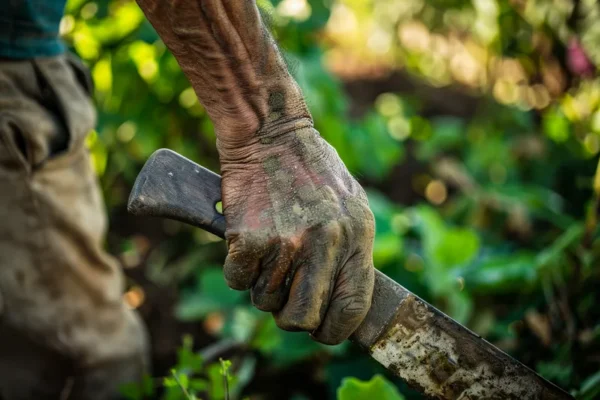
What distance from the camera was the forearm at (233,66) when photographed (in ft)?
3.80

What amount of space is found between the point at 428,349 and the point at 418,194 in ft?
8.00

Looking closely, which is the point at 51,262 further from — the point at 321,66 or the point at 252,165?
the point at 321,66

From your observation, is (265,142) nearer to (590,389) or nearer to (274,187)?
(274,187)

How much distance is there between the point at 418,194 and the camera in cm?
371

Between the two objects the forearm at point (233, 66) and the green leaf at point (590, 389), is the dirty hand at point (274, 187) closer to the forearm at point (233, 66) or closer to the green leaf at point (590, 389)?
the forearm at point (233, 66)

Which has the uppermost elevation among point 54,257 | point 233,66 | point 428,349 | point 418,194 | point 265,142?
point 233,66

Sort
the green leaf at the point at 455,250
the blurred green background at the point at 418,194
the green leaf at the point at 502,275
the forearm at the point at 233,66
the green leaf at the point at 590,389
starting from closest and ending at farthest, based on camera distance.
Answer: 1. the forearm at the point at 233,66
2. the green leaf at the point at 590,389
3. the blurred green background at the point at 418,194
4. the green leaf at the point at 502,275
5. the green leaf at the point at 455,250

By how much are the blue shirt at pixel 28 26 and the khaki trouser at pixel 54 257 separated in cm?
3

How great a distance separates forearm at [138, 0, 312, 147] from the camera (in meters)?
1.16

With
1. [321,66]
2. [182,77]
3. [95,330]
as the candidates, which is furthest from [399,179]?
[95,330]

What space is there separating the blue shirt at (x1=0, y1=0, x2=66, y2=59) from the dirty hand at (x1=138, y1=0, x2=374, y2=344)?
1.86ft

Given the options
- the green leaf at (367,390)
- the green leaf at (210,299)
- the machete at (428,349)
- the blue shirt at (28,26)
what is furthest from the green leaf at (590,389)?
the blue shirt at (28,26)

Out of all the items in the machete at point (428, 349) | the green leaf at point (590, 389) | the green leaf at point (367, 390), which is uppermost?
the machete at point (428, 349)

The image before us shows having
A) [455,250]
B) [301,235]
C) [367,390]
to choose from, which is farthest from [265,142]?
[455,250]
